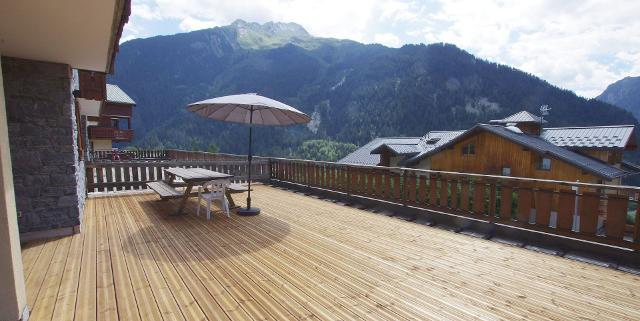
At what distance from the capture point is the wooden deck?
105 inches

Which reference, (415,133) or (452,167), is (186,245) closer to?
(452,167)

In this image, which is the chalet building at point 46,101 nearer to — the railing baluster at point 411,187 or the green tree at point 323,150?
the railing baluster at point 411,187

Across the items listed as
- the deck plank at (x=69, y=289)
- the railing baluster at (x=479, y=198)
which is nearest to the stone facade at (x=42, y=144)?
the deck plank at (x=69, y=289)

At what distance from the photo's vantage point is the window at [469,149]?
29.1 meters

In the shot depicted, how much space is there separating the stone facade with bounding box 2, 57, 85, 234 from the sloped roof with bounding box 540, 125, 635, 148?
124ft

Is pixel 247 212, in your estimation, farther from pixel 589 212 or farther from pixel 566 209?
pixel 589 212

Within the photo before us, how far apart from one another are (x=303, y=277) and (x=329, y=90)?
119 meters

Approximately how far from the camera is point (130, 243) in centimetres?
434

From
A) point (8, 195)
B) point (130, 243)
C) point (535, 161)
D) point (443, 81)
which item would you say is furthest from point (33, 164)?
point (443, 81)

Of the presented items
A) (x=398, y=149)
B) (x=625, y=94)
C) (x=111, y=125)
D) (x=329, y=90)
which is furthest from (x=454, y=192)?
(x=625, y=94)

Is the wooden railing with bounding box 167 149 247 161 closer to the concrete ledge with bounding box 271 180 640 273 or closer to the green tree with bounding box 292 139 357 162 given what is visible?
the concrete ledge with bounding box 271 180 640 273

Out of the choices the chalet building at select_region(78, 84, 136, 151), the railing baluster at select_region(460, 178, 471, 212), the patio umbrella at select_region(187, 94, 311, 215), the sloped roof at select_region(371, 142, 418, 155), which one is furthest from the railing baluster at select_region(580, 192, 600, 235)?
the sloped roof at select_region(371, 142, 418, 155)

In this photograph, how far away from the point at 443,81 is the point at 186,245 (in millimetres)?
111814

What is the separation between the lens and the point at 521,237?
470cm
